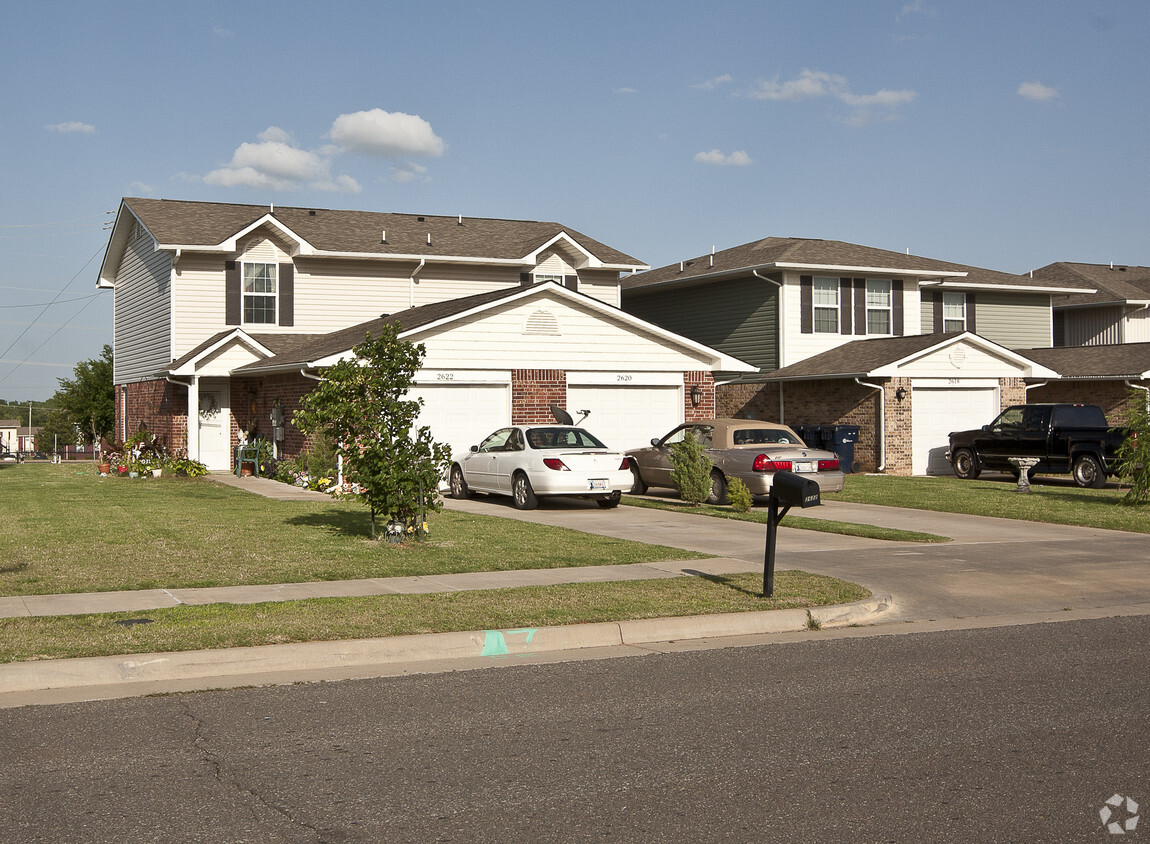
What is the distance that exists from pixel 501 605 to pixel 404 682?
7.13ft

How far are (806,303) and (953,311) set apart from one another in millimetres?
6343

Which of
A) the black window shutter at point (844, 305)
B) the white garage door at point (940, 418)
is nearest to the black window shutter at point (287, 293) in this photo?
the black window shutter at point (844, 305)

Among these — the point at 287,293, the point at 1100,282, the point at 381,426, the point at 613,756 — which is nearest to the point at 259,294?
the point at 287,293

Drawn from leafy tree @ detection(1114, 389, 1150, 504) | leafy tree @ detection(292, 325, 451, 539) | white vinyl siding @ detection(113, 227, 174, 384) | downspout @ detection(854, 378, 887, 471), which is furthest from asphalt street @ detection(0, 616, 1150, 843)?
white vinyl siding @ detection(113, 227, 174, 384)

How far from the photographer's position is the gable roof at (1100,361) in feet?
99.7

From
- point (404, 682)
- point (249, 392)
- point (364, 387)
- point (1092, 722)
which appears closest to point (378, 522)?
point (364, 387)

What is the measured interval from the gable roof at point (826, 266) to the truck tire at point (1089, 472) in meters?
9.49

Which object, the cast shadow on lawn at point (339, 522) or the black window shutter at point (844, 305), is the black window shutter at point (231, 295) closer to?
the cast shadow on lawn at point (339, 522)

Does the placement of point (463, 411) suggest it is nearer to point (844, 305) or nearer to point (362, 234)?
point (362, 234)

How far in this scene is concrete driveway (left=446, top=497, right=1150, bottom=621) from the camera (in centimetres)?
1107

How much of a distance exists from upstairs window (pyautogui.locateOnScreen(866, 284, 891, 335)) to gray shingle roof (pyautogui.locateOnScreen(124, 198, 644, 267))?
22.5 feet

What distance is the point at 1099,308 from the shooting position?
3994 centimetres

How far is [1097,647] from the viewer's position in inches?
345

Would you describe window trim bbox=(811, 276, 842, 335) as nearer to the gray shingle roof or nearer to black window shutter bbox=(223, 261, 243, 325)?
the gray shingle roof
